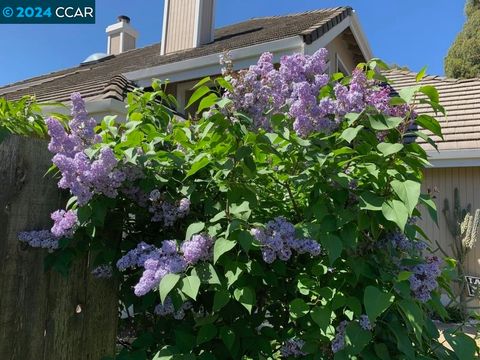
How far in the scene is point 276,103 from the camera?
158 centimetres

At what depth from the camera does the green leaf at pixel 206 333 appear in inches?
55.5

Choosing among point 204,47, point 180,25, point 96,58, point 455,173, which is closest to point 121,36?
point 96,58

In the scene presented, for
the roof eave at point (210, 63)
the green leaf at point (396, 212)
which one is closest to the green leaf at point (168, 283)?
the green leaf at point (396, 212)

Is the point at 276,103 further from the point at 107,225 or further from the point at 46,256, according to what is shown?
the point at 46,256

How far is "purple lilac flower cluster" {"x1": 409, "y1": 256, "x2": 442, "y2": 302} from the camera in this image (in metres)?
1.36

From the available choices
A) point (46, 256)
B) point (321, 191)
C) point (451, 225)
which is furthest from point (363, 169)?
point (451, 225)

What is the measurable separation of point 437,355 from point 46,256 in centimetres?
136

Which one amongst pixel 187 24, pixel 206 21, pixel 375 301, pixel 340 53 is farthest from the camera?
pixel 340 53

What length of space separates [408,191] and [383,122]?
22cm

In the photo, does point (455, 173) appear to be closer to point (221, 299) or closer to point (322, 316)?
point (322, 316)

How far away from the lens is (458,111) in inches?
351

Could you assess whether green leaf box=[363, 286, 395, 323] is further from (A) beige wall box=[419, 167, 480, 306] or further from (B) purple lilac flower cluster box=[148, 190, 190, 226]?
(A) beige wall box=[419, 167, 480, 306]

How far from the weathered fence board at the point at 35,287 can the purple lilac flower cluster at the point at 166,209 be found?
14.8 inches

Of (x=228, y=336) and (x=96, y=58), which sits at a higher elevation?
(x=96, y=58)
